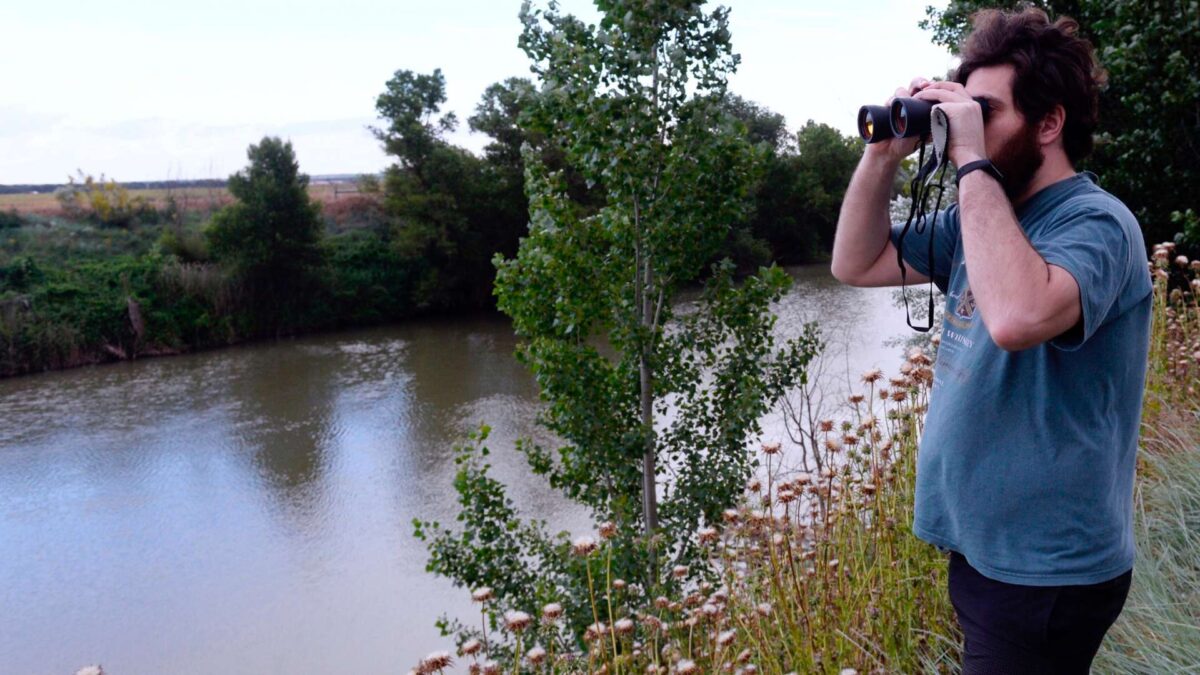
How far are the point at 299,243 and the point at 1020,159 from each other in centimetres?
2006

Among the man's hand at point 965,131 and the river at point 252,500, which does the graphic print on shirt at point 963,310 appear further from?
the river at point 252,500

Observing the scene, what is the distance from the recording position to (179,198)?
2531 cm

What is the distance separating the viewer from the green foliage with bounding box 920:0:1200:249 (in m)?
6.38

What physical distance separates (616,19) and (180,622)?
594 cm

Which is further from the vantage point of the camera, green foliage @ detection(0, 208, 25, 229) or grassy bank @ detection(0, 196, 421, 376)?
green foliage @ detection(0, 208, 25, 229)

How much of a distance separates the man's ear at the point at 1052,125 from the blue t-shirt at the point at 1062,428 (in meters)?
0.07

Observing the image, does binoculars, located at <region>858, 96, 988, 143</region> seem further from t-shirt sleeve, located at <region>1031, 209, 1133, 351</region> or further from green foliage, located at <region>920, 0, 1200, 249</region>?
green foliage, located at <region>920, 0, 1200, 249</region>

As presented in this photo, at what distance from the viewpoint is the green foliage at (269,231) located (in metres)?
19.3

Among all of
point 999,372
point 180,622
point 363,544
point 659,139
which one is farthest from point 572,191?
point 999,372

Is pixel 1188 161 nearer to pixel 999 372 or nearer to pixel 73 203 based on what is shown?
pixel 999 372

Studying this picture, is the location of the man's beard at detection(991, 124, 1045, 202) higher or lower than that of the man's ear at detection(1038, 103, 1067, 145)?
lower

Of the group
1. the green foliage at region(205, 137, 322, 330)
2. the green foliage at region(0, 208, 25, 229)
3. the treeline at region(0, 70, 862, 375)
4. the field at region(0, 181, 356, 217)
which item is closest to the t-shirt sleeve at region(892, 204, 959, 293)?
the treeline at region(0, 70, 862, 375)

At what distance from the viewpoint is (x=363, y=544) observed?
8344 mm

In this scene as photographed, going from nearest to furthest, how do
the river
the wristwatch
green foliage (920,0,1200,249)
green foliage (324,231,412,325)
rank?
1. the wristwatch
2. green foliage (920,0,1200,249)
3. the river
4. green foliage (324,231,412,325)
